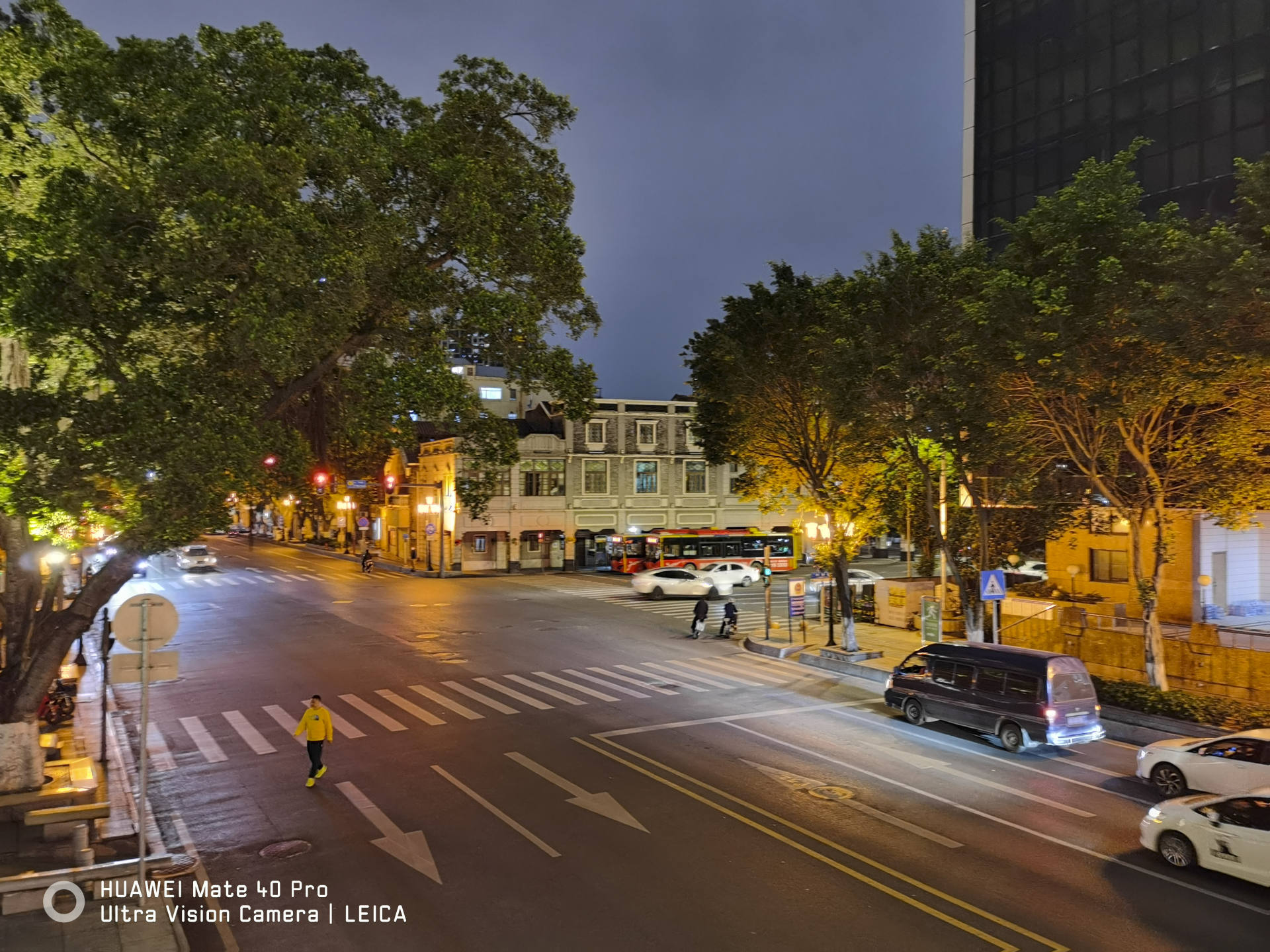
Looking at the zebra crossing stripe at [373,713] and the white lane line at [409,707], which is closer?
the zebra crossing stripe at [373,713]

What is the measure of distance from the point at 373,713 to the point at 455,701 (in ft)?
6.24

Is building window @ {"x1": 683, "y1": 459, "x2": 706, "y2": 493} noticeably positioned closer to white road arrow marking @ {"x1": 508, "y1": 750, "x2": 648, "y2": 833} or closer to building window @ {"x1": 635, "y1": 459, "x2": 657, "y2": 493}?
building window @ {"x1": 635, "y1": 459, "x2": 657, "y2": 493}

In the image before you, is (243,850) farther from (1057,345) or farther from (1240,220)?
(1240,220)

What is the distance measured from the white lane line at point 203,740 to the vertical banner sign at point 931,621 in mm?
17671

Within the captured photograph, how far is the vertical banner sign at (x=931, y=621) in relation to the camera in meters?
23.2

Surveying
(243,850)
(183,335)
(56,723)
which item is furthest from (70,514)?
(56,723)

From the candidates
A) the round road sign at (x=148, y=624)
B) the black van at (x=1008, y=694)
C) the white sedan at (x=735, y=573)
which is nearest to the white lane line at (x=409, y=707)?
the round road sign at (x=148, y=624)

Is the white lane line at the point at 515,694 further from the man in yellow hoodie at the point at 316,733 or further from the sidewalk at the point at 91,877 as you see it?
the sidewalk at the point at 91,877

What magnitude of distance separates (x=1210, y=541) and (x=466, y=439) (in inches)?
1022

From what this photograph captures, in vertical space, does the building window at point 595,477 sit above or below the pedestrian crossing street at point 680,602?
above

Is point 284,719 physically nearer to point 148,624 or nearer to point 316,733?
point 316,733

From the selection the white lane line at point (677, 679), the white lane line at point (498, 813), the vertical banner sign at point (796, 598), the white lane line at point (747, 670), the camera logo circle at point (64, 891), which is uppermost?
the vertical banner sign at point (796, 598)

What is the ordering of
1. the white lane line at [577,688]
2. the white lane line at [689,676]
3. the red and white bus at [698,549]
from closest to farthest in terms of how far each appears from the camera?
the white lane line at [577,688] < the white lane line at [689,676] < the red and white bus at [698,549]

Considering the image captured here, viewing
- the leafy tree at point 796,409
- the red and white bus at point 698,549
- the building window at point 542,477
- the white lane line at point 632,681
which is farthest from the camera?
the building window at point 542,477
